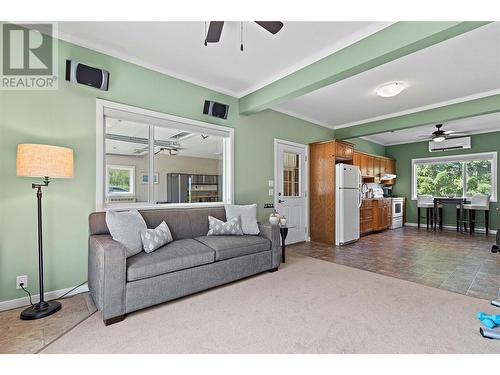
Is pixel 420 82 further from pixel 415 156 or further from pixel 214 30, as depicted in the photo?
pixel 415 156

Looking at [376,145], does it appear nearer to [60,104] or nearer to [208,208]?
[208,208]

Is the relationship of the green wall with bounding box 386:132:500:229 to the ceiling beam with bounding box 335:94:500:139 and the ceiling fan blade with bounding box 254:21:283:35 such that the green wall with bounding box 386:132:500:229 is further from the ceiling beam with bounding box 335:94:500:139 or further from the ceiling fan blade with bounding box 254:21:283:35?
the ceiling fan blade with bounding box 254:21:283:35

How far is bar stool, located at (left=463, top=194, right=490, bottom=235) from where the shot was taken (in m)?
6.03

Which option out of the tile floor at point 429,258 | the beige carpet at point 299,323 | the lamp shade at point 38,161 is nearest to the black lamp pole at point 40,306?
the lamp shade at point 38,161

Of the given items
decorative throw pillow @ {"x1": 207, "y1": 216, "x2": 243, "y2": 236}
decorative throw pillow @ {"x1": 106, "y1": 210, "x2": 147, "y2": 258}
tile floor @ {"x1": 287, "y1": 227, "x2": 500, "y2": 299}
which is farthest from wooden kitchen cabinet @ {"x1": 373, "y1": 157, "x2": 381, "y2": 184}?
decorative throw pillow @ {"x1": 106, "y1": 210, "x2": 147, "y2": 258}

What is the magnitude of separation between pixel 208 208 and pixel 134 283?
4.93ft

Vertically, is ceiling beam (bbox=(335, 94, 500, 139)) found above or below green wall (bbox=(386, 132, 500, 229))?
above

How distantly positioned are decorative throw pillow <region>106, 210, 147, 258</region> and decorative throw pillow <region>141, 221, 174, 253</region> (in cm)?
5

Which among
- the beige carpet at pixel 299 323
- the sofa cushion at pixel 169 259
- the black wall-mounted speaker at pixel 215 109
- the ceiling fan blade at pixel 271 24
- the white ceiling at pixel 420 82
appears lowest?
the beige carpet at pixel 299 323

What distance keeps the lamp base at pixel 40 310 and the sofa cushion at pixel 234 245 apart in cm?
148

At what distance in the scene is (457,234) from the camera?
606cm

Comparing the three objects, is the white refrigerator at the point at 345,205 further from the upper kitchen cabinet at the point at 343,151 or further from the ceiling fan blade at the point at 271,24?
the ceiling fan blade at the point at 271,24

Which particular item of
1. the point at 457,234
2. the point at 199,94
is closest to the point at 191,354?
the point at 199,94

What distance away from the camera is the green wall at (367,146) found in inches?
269
